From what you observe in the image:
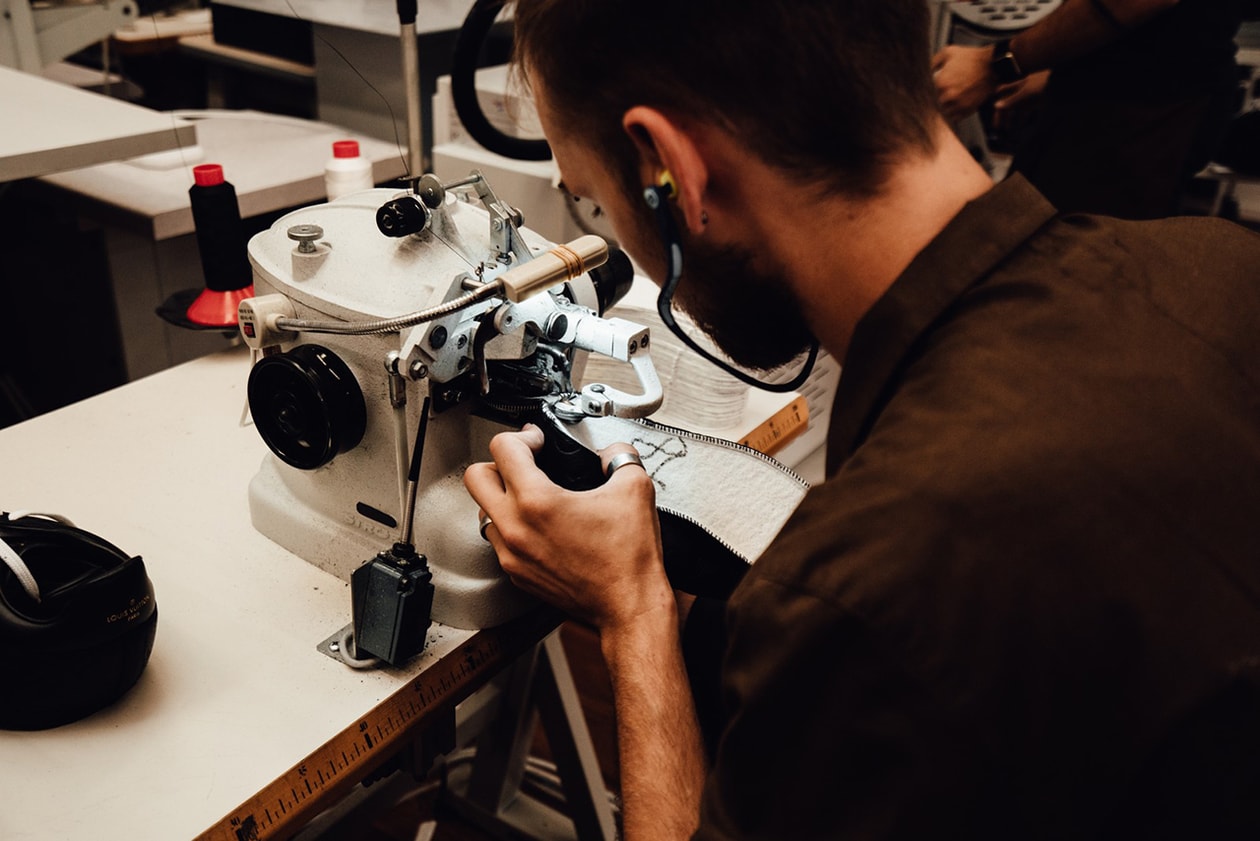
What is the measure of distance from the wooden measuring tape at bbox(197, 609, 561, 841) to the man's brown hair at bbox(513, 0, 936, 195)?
541mm

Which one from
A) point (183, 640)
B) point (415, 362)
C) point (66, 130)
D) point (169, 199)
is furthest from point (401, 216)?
point (169, 199)

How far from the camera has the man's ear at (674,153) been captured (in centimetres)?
75

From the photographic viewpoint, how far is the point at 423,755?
1.10 metres

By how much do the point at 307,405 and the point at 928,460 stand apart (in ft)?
1.96

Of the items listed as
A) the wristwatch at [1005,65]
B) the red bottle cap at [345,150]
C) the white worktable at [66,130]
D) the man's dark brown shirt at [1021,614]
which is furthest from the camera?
the wristwatch at [1005,65]

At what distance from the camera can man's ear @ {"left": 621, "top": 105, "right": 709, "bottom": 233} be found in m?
0.75

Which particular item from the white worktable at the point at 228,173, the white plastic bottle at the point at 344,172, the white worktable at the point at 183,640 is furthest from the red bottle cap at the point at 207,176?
the white worktable at the point at 228,173

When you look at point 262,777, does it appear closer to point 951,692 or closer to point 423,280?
point 423,280

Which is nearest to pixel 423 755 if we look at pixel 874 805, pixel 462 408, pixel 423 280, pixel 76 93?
pixel 462 408

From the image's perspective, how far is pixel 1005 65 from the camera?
72.8 inches

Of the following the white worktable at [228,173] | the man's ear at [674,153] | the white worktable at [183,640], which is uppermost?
the man's ear at [674,153]

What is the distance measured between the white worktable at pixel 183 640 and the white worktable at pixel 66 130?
48 centimetres

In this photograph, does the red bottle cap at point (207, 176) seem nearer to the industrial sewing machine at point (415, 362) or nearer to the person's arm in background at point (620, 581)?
the industrial sewing machine at point (415, 362)

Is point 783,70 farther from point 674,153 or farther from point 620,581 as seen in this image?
point 620,581
